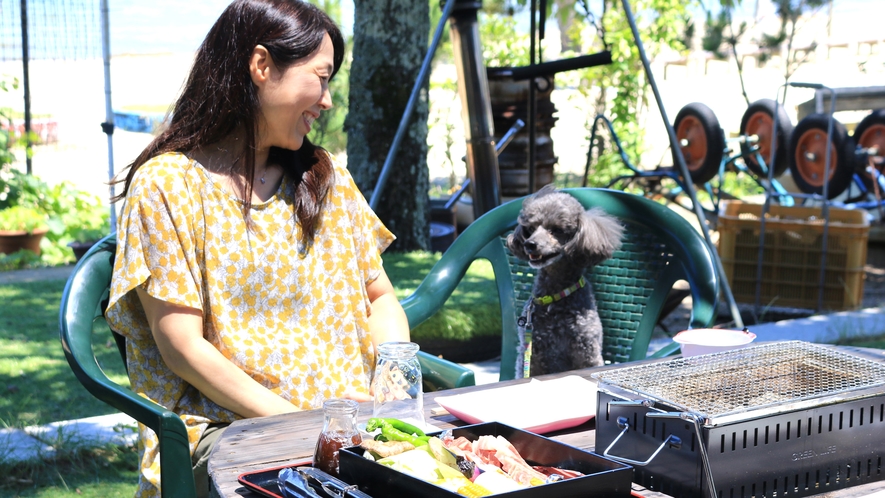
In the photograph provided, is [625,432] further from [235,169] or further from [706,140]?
[706,140]

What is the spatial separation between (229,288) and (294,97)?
0.47 m

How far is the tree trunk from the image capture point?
6.04 m

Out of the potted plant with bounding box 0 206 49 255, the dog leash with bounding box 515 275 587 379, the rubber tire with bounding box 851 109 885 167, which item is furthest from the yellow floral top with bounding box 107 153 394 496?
the rubber tire with bounding box 851 109 885 167

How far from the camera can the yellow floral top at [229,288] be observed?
1931 mm

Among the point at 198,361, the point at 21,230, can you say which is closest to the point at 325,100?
the point at 198,361

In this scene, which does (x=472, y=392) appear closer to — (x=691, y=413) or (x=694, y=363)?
(x=694, y=363)

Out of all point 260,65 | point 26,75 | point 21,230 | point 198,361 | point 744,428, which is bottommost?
point 21,230

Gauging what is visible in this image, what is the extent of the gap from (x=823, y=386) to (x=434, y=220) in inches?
240

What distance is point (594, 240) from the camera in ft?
8.67

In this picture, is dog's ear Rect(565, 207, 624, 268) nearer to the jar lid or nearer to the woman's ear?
the woman's ear

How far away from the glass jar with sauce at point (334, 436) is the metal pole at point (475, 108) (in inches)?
140

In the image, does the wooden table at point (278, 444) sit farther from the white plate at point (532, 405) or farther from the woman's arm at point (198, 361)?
the woman's arm at point (198, 361)

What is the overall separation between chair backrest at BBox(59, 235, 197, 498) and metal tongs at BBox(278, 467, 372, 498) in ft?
1.52

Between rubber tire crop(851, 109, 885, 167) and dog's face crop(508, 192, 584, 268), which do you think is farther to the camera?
rubber tire crop(851, 109, 885, 167)
